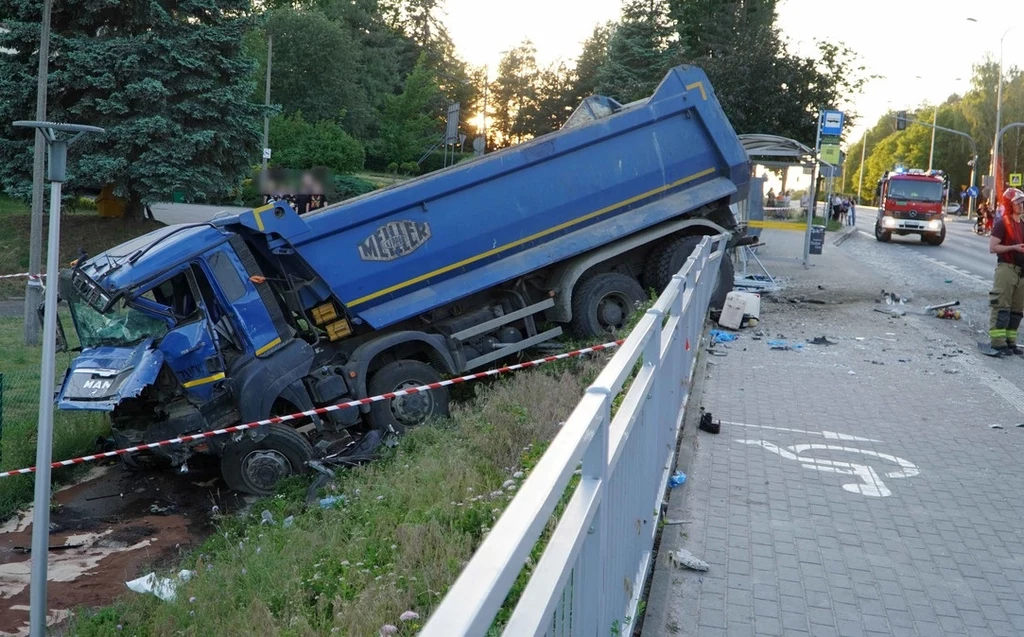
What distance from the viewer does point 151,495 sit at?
A: 9.13 m

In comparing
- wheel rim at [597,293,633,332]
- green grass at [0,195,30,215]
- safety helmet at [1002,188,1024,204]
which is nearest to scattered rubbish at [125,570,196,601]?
wheel rim at [597,293,633,332]

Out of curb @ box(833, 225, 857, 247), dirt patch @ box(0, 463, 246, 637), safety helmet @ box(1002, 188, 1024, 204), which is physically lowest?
dirt patch @ box(0, 463, 246, 637)

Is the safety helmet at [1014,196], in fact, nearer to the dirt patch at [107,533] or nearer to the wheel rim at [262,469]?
the wheel rim at [262,469]

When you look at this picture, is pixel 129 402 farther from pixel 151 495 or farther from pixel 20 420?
pixel 20 420

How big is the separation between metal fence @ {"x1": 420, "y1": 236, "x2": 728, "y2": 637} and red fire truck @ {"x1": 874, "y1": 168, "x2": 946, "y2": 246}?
33.0 m

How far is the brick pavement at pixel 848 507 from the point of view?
14.3 ft

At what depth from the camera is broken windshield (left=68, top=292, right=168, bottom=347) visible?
28.5 ft

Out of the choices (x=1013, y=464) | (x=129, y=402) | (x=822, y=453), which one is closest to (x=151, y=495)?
(x=129, y=402)

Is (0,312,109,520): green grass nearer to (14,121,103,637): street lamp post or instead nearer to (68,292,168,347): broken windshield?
(68,292,168,347): broken windshield

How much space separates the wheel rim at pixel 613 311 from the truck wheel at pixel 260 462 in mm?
3966

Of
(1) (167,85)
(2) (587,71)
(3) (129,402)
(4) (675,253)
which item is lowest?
(3) (129,402)

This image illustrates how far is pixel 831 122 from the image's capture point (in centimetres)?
2052

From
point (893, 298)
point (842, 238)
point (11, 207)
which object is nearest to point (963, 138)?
point (842, 238)

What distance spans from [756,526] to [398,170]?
44.1 meters
